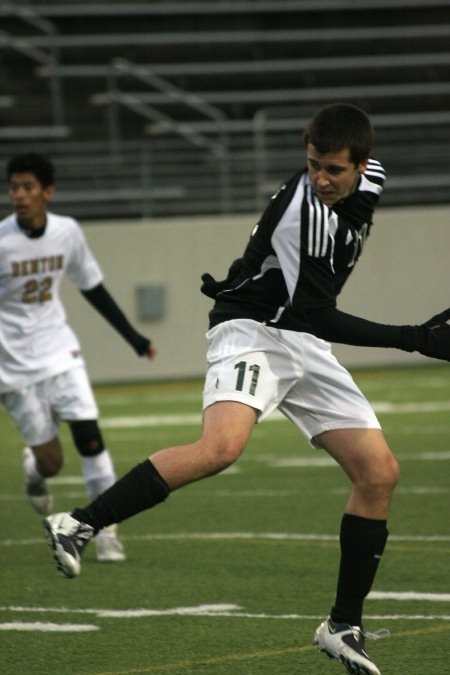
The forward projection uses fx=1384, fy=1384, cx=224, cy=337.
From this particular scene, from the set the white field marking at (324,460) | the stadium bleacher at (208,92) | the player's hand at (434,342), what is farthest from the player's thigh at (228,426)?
the stadium bleacher at (208,92)

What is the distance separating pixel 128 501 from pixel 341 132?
1.45 metres

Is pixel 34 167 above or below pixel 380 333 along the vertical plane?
above

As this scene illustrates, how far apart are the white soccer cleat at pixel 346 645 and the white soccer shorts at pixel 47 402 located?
3039 millimetres

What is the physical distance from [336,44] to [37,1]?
190 inches

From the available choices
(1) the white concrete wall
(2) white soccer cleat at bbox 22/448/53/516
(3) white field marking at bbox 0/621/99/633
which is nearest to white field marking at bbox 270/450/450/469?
(2) white soccer cleat at bbox 22/448/53/516

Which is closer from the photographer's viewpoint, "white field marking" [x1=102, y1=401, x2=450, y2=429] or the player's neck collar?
the player's neck collar

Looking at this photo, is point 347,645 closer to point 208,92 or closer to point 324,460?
point 324,460

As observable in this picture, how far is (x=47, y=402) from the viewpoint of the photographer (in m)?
7.72

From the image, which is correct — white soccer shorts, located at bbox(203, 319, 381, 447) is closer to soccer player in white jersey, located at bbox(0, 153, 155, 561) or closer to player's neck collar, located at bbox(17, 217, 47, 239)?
soccer player in white jersey, located at bbox(0, 153, 155, 561)

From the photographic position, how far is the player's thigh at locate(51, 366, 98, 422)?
7492 millimetres

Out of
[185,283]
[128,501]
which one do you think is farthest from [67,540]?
[185,283]

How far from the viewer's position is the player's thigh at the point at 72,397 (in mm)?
7492

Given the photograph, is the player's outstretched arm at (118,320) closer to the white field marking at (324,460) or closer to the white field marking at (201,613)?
the white field marking at (201,613)

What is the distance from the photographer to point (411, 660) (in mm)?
5008
